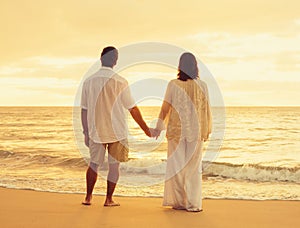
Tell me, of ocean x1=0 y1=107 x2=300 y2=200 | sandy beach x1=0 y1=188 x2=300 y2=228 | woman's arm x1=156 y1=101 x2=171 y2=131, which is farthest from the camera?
ocean x1=0 y1=107 x2=300 y2=200

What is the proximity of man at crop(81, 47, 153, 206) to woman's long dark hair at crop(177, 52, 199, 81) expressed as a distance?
618 mm

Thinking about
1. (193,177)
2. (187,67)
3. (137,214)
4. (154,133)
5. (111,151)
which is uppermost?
(187,67)

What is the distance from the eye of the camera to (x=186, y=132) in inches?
227

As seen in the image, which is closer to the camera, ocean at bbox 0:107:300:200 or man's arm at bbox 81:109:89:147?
man's arm at bbox 81:109:89:147

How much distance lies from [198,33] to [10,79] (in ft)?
47.2

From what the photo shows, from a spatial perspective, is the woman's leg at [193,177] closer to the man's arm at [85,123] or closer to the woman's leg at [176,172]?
the woman's leg at [176,172]

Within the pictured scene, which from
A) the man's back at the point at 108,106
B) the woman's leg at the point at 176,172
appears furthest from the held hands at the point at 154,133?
the man's back at the point at 108,106

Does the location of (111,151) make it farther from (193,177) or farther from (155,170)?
(155,170)

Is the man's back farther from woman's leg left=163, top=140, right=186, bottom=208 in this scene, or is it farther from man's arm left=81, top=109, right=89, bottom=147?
woman's leg left=163, top=140, right=186, bottom=208

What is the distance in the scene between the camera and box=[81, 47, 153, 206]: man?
5785 mm

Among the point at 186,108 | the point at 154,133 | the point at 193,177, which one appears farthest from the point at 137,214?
the point at 186,108

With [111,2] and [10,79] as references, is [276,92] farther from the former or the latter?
[111,2]

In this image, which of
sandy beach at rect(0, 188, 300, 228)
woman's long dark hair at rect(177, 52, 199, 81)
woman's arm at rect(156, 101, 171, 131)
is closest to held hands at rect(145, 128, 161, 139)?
woman's arm at rect(156, 101, 171, 131)

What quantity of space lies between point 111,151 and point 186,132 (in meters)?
0.85
